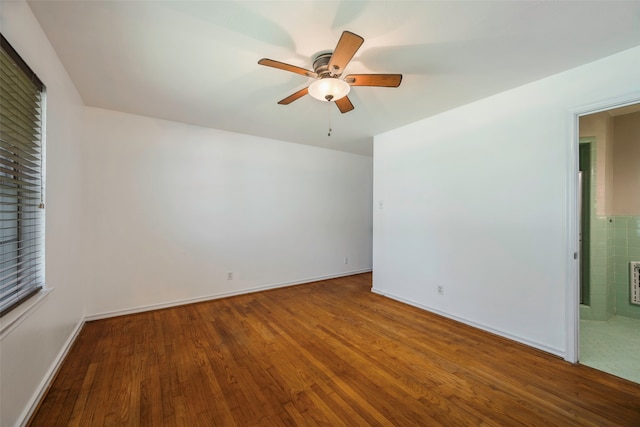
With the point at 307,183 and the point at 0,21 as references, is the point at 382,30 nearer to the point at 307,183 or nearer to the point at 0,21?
the point at 0,21

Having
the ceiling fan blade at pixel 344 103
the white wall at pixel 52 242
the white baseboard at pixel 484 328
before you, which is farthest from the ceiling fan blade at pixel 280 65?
the white baseboard at pixel 484 328

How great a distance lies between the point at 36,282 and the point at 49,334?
440 mm

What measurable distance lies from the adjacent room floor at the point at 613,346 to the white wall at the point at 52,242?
401 centimetres

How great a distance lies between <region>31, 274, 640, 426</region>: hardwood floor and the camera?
62.5 inches

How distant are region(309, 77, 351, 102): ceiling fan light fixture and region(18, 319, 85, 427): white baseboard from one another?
2.73 meters

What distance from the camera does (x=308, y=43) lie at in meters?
1.81

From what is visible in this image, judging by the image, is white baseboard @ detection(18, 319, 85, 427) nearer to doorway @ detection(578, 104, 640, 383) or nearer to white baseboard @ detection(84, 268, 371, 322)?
white baseboard @ detection(84, 268, 371, 322)

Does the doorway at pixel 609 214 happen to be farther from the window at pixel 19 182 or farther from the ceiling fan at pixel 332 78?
the window at pixel 19 182

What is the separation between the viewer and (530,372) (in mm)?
2004

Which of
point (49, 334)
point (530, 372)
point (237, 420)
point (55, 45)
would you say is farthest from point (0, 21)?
point (530, 372)

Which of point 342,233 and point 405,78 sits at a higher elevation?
point 405,78

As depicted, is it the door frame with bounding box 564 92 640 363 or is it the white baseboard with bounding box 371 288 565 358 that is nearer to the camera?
the door frame with bounding box 564 92 640 363

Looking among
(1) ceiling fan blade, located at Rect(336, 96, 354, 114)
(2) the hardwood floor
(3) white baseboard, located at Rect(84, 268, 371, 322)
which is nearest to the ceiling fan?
(1) ceiling fan blade, located at Rect(336, 96, 354, 114)

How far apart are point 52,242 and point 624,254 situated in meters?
5.83
